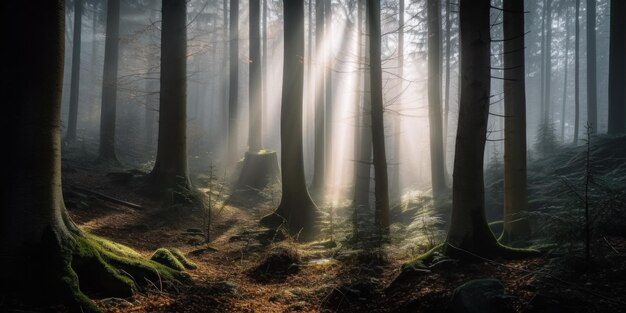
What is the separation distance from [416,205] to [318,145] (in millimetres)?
5792

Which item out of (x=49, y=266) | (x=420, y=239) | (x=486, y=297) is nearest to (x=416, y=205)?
(x=420, y=239)

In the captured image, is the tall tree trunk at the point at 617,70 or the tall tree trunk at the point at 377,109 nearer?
the tall tree trunk at the point at 377,109

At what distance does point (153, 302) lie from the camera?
434 centimetres

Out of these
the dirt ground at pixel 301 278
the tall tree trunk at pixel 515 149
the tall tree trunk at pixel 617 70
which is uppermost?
the tall tree trunk at pixel 617 70

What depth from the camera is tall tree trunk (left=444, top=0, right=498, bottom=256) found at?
552cm

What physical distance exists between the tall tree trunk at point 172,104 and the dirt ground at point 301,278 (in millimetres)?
1522

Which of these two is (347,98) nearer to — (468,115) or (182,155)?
(182,155)

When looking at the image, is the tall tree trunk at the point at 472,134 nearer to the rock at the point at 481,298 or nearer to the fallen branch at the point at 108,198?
the rock at the point at 481,298

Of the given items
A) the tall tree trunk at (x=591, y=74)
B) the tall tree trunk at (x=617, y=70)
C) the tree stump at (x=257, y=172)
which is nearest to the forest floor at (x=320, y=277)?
the tree stump at (x=257, y=172)

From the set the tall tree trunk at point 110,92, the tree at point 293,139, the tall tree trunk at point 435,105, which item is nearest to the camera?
the tree at point 293,139

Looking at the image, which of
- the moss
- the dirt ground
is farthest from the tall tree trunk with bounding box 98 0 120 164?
the moss

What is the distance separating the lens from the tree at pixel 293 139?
10133 mm

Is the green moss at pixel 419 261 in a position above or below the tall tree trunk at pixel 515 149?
below

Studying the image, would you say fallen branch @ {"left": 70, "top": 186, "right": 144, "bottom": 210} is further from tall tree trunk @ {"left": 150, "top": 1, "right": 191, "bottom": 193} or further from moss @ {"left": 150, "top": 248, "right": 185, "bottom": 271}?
moss @ {"left": 150, "top": 248, "right": 185, "bottom": 271}
